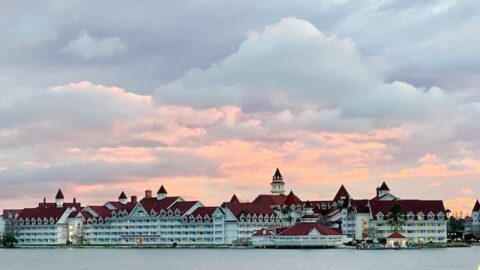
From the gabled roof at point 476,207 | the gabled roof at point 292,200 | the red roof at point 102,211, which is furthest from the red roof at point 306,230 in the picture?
the gabled roof at point 476,207

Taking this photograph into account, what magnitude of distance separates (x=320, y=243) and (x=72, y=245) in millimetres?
54894

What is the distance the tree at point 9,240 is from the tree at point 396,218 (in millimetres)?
76883

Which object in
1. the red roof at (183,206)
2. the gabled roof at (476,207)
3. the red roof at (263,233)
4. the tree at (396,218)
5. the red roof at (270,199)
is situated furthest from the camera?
the gabled roof at (476,207)

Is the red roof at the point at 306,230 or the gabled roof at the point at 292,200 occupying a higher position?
the gabled roof at the point at 292,200

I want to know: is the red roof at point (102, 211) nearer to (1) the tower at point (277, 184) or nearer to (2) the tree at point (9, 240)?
(2) the tree at point (9, 240)

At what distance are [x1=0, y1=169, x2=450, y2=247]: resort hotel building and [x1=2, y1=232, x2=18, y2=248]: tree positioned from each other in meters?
0.95

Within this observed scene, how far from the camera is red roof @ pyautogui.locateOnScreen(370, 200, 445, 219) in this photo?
453ft

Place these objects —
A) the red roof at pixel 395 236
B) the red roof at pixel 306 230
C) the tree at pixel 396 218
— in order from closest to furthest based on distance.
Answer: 1. the red roof at pixel 395 236
2. the red roof at pixel 306 230
3. the tree at pixel 396 218

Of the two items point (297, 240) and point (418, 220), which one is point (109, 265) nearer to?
point (297, 240)

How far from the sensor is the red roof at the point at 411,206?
138 m

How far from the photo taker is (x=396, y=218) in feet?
443

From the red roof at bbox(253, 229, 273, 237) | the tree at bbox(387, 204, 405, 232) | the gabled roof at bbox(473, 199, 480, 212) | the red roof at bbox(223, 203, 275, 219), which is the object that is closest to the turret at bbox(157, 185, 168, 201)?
the red roof at bbox(223, 203, 275, 219)

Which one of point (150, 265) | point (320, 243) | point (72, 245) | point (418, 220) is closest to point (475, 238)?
point (418, 220)

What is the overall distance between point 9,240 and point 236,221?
174 ft
